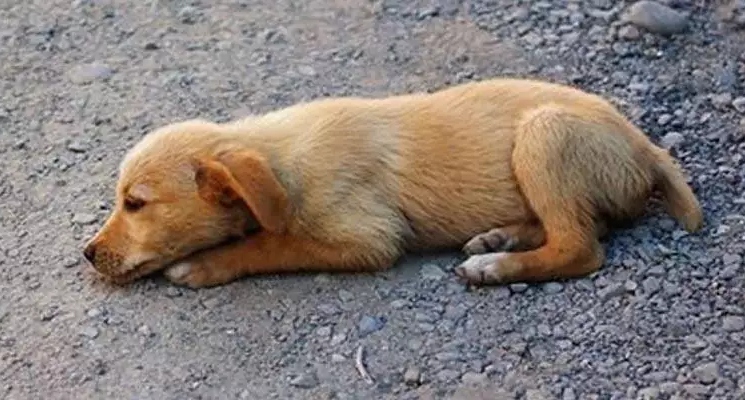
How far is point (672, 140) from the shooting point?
654 centimetres

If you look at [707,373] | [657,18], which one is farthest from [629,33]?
[707,373]

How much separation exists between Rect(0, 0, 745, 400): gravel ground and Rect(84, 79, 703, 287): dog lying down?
106 mm

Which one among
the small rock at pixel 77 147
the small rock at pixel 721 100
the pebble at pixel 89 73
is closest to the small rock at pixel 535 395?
the small rock at pixel 721 100

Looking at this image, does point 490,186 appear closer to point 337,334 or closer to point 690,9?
point 337,334

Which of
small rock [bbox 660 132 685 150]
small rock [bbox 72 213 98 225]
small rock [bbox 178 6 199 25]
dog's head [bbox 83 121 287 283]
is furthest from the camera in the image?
small rock [bbox 178 6 199 25]

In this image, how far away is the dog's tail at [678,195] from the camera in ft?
19.3

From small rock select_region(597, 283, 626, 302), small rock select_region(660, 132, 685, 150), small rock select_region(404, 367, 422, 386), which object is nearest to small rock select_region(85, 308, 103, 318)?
small rock select_region(404, 367, 422, 386)

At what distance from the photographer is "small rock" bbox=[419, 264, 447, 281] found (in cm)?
572

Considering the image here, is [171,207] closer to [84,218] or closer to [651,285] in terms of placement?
[84,218]

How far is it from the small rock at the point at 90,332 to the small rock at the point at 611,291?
1.79 meters

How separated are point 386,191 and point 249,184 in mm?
581

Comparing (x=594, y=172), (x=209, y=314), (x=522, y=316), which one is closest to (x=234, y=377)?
(x=209, y=314)

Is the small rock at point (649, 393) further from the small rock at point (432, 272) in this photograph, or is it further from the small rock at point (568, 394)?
the small rock at point (432, 272)

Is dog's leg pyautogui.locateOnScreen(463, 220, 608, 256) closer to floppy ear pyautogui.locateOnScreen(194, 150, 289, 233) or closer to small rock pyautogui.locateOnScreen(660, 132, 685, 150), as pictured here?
floppy ear pyautogui.locateOnScreen(194, 150, 289, 233)
